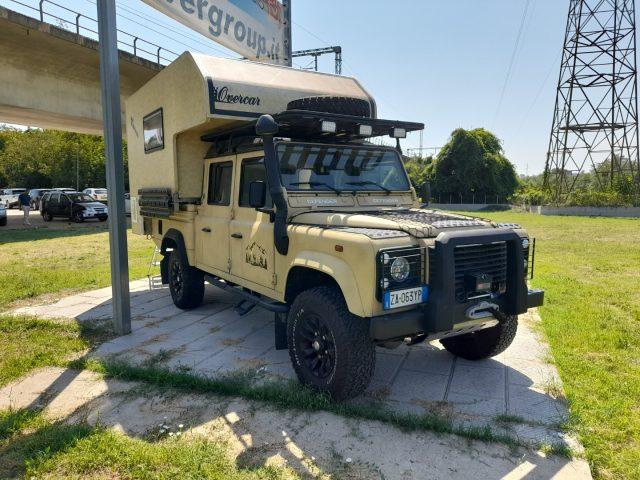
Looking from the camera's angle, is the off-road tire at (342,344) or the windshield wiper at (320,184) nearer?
the off-road tire at (342,344)

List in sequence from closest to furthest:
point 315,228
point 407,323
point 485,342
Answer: point 407,323, point 315,228, point 485,342

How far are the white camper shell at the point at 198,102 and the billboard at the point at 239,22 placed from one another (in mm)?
2790

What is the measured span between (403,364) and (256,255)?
194 cm

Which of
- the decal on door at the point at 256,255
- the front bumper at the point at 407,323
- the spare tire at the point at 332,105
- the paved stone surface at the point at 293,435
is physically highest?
the spare tire at the point at 332,105

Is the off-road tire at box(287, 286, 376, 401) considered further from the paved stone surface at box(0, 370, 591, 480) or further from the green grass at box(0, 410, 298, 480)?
the green grass at box(0, 410, 298, 480)

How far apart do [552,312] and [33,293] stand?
27.3 feet

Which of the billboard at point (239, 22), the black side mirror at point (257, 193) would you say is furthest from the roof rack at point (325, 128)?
the billboard at point (239, 22)

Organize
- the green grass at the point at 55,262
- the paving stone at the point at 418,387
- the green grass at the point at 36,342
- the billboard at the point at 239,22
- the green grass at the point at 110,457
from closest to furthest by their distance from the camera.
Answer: the green grass at the point at 110,457, the paving stone at the point at 418,387, the green grass at the point at 36,342, the green grass at the point at 55,262, the billboard at the point at 239,22

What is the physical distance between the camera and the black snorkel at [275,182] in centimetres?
419

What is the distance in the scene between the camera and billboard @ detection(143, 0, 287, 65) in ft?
30.5

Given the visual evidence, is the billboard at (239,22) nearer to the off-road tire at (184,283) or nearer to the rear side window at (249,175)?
the off-road tire at (184,283)

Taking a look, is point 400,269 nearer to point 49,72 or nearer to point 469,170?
point 49,72

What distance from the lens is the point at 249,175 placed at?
5.25 meters

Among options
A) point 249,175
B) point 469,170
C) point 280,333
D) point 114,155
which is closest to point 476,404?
point 280,333
